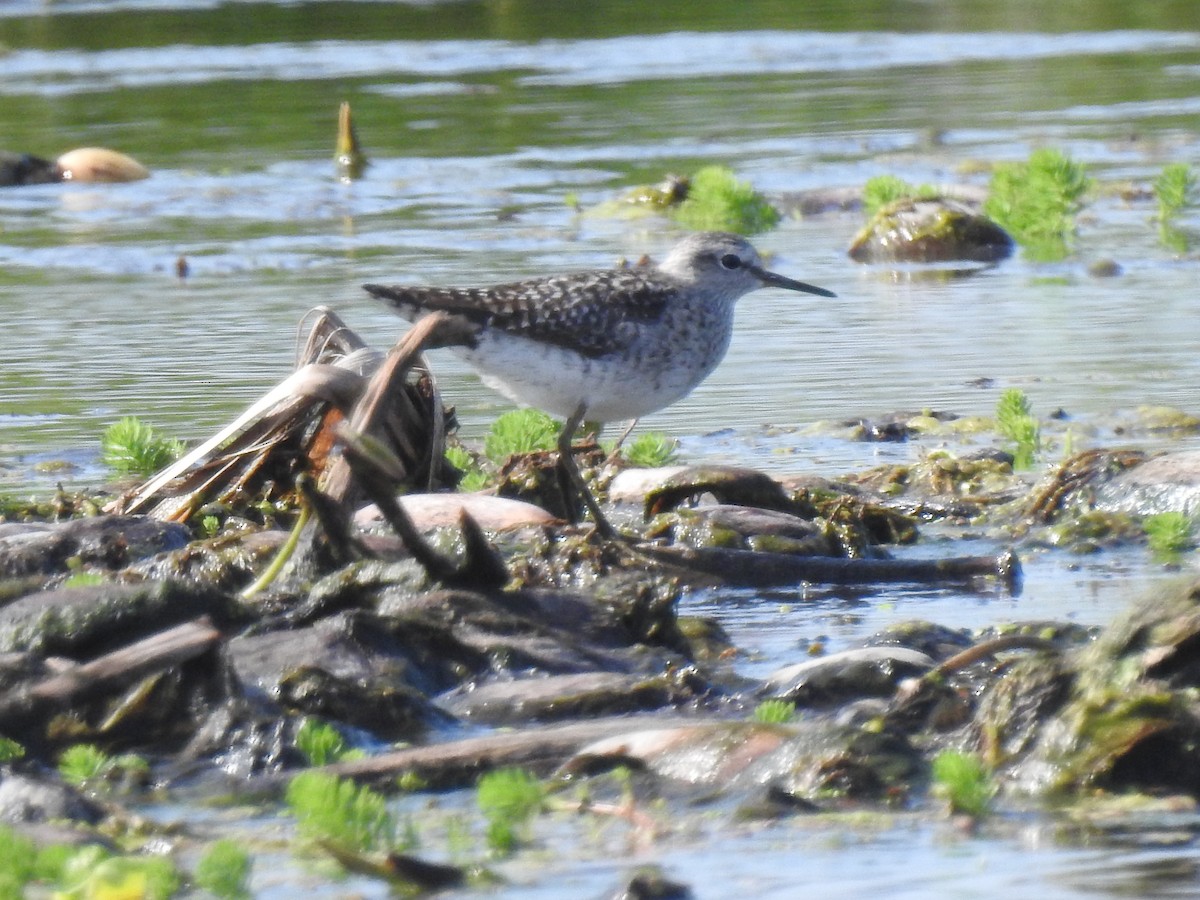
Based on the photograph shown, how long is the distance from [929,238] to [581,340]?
228 inches

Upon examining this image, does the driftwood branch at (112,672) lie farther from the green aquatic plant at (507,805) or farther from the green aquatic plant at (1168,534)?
the green aquatic plant at (1168,534)

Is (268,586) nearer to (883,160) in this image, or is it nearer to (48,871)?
(48,871)

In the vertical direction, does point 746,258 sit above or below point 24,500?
above

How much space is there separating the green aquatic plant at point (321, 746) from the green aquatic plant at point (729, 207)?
357 inches

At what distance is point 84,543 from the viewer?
6.31 meters

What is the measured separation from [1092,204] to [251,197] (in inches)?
231

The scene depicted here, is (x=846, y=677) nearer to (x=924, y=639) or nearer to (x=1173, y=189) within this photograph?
(x=924, y=639)

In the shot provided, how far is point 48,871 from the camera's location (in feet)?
12.5

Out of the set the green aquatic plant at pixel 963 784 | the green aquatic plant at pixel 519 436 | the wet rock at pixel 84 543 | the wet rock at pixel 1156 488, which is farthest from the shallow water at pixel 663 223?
the wet rock at pixel 84 543

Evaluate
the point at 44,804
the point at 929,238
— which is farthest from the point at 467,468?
the point at 929,238

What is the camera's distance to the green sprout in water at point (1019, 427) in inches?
305

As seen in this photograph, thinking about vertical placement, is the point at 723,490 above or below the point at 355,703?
above

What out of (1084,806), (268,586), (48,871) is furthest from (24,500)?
(1084,806)

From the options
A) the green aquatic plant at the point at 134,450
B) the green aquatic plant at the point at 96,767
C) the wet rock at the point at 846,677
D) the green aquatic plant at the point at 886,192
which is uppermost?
the green aquatic plant at the point at 886,192
